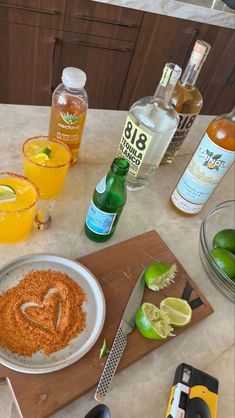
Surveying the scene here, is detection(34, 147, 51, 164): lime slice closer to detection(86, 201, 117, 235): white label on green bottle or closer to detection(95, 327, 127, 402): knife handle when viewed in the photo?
detection(86, 201, 117, 235): white label on green bottle

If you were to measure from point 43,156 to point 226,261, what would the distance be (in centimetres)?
43

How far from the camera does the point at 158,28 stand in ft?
5.82

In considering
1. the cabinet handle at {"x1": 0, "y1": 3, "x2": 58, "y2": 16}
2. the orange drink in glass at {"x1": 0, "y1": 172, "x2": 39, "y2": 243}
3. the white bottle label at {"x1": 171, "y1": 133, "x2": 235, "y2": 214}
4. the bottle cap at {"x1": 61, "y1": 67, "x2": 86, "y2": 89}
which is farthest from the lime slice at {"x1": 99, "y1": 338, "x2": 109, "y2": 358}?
the cabinet handle at {"x1": 0, "y1": 3, "x2": 58, "y2": 16}

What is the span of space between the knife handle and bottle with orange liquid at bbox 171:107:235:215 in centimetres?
34

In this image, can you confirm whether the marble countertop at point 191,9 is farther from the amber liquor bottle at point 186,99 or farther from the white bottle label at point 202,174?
the white bottle label at point 202,174

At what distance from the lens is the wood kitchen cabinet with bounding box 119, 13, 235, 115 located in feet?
5.88

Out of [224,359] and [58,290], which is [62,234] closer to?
[58,290]

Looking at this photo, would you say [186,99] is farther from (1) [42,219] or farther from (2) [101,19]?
(2) [101,19]

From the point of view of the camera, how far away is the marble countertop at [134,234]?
55 cm

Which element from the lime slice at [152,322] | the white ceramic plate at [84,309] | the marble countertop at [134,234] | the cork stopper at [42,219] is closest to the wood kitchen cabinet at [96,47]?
the marble countertop at [134,234]

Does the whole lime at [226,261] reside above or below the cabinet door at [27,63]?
above

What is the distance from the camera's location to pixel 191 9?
169 cm

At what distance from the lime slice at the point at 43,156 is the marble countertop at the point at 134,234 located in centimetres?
9

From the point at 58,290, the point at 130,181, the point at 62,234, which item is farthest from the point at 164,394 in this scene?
the point at 130,181
